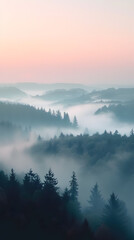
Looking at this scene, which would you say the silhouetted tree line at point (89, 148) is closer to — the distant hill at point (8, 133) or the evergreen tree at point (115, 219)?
the distant hill at point (8, 133)

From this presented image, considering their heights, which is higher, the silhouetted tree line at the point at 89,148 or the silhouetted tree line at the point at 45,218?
the silhouetted tree line at the point at 89,148

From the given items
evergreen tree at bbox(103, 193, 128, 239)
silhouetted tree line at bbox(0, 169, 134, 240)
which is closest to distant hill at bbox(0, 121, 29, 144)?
silhouetted tree line at bbox(0, 169, 134, 240)

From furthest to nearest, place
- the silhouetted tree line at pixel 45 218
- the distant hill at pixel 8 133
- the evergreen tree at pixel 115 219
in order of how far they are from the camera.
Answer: the distant hill at pixel 8 133
the evergreen tree at pixel 115 219
the silhouetted tree line at pixel 45 218

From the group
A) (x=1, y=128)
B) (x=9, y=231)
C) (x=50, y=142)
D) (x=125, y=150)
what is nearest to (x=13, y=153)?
(x=50, y=142)

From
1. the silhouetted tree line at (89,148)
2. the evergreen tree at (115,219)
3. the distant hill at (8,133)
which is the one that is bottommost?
the evergreen tree at (115,219)

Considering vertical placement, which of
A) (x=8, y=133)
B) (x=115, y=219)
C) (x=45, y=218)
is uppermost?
(x=8, y=133)

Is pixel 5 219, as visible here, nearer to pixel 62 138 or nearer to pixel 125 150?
pixel 125 150

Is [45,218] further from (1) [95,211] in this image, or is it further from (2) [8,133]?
(2) [8,133]

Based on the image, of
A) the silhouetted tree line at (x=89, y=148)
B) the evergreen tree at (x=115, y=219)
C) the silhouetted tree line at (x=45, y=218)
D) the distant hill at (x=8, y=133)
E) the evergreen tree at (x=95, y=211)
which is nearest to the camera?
the silhouetted tree line at (x=45, y=218)

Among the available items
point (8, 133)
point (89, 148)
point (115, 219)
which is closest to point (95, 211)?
point (115, 219)

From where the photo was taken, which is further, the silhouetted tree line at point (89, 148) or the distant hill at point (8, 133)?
the distant hill at point (8, 133)

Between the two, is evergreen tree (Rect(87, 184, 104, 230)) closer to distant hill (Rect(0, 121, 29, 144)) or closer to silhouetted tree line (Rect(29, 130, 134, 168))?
silhouetted tree line (Rect(29, 130, 134, 168))

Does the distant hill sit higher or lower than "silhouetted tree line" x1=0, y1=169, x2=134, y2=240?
higher

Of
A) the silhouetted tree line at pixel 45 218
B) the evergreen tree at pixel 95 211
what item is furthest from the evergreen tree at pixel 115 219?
the evergreen tree at pixel 95 211
